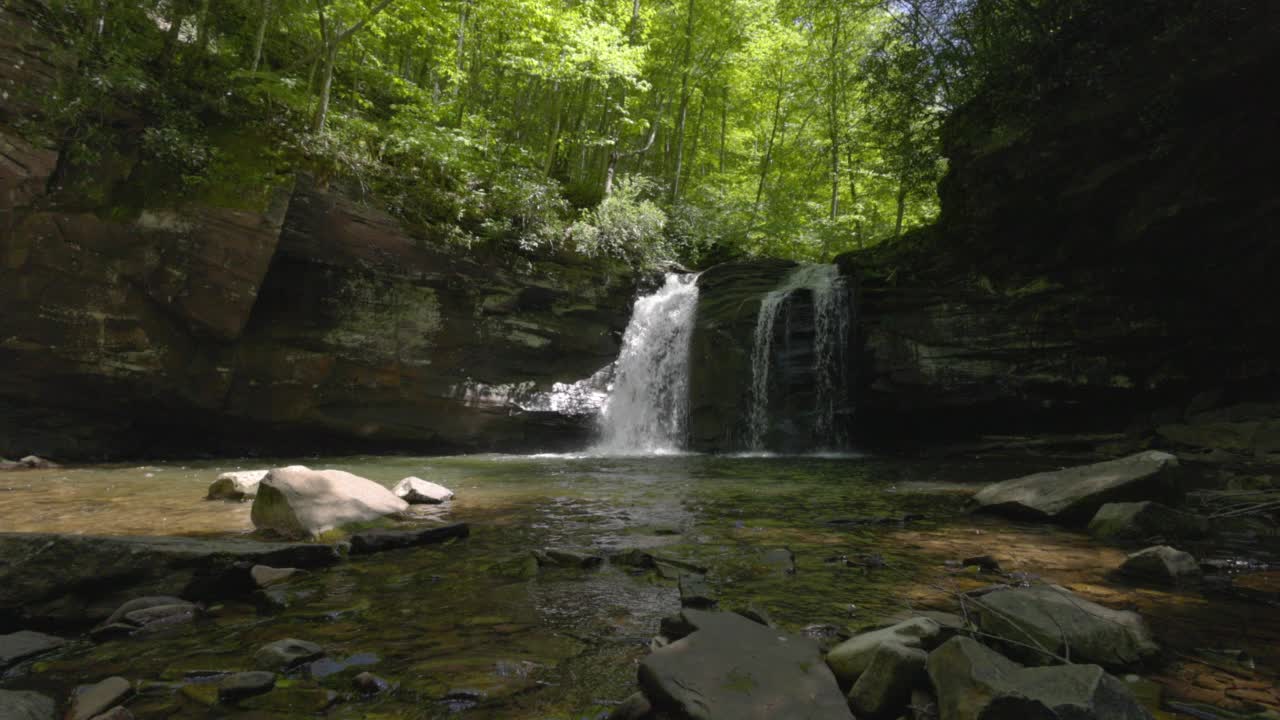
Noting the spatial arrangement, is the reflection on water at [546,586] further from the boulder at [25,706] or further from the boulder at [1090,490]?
the boulder at [1090,490]

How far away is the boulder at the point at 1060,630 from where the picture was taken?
2.25 metres

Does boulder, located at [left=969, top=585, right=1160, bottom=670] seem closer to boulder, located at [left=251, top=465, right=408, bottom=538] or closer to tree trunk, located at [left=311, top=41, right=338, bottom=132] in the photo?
boulder, located at [left=251, top=465, right=408, bottom=538]

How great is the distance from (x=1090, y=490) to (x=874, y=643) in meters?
4.20

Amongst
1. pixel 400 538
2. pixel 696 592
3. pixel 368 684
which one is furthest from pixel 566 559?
pixel 368 684

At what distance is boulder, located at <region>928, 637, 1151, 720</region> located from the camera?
164 centimetres

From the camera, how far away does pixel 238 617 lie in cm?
292

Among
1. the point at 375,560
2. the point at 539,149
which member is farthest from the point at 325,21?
the point at 375,560

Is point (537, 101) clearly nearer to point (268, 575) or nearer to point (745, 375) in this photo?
point (745, 375)

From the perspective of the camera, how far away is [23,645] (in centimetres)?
248

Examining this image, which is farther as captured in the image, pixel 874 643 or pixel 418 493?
pixel 418 493

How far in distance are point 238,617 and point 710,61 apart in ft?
70.7

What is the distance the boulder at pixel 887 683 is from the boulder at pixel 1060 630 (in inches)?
19.2

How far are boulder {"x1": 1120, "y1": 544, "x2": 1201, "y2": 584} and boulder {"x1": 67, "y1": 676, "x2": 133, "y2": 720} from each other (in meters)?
4.88

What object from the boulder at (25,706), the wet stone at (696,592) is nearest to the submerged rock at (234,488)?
the boulder at (25,706)
